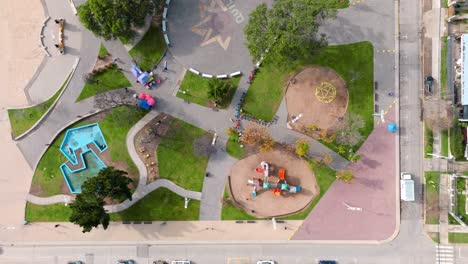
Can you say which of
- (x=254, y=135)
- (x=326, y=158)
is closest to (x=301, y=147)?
(x=326, y=158)

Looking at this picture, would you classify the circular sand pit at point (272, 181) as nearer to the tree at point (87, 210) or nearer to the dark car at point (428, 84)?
the tree at point (87, 210)

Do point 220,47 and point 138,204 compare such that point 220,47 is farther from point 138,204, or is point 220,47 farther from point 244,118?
point 138,204

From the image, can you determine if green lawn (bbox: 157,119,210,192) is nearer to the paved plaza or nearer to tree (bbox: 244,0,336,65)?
the paved plaza

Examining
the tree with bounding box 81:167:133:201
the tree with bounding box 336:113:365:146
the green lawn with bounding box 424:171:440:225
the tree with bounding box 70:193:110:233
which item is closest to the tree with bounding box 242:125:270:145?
the tree with bounding box 336:113:365:146

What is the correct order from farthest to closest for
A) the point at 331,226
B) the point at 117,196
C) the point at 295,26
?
the point at 331,226 < the point at 117,196 < the point at 295,26

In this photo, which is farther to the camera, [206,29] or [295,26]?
[206,29]

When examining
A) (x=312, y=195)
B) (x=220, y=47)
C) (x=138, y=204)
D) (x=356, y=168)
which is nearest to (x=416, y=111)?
(x=356, y=168)
